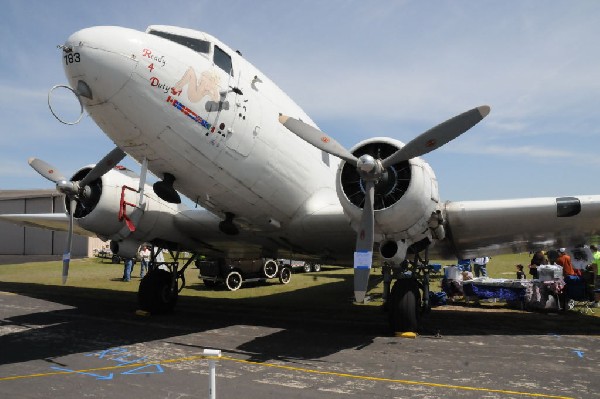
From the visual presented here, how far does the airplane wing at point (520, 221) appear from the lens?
10125mm

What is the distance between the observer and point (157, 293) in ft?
46.2

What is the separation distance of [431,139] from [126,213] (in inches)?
342

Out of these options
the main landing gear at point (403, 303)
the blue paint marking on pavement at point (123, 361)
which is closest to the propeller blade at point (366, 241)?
the main landing gear at point (403, 303)

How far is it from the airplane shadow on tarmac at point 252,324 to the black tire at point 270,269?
655cm

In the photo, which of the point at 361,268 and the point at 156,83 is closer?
the point at 156,83

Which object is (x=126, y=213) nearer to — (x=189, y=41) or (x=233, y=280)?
(x=189, y=41)

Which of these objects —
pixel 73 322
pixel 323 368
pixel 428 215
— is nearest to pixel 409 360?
pixel 323 368

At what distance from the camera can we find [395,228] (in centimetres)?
966

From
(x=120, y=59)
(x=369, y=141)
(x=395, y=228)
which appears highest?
(x=120, y=59)

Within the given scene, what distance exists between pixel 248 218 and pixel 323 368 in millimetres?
4900

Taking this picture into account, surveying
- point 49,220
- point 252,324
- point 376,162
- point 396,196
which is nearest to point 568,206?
point 396,196

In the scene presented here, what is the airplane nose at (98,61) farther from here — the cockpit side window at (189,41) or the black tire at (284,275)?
the black tire at (284,275)

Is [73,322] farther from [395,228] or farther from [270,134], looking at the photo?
[395,228]

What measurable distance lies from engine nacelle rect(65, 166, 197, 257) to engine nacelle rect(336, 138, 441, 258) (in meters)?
5.98
